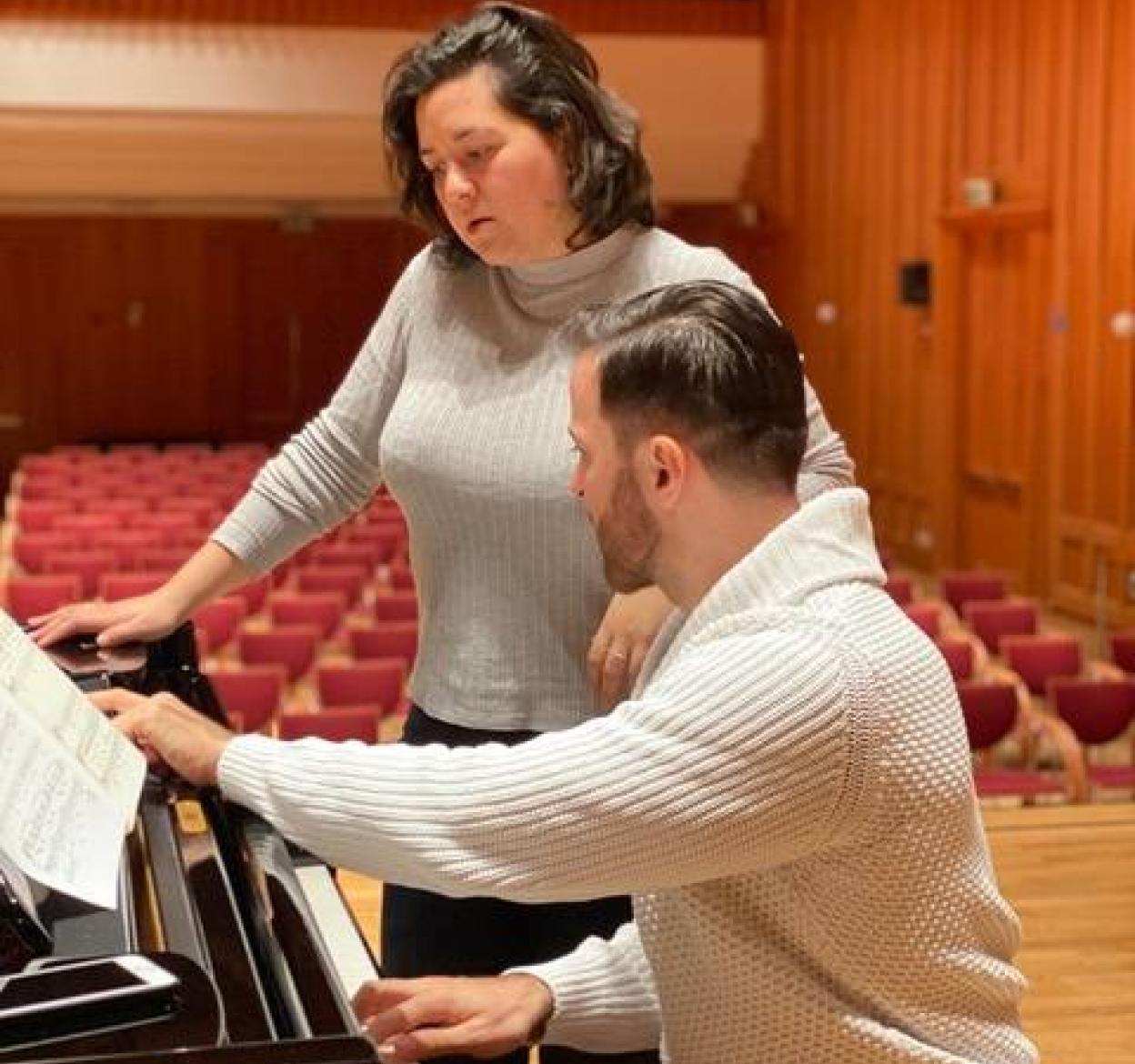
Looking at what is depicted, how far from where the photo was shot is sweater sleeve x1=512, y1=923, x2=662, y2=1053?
1.73m

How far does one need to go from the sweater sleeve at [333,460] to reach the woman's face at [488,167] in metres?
0.22

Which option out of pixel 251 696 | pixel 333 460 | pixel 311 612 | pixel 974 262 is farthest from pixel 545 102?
pixel 974 262

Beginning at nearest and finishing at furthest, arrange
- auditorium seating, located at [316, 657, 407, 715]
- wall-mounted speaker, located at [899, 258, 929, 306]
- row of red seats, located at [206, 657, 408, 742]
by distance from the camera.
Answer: row of red seats, located at [206, 657, 408, 742] < auditorium seating, located at [316, 657, 407, 715] < wall-mounted speaker, located at [899, 258, 929, 306]

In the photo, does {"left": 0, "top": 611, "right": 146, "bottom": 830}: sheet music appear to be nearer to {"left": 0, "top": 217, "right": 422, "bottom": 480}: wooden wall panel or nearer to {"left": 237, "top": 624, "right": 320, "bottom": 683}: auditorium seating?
{"left": 237, "top": 624, "right": 320, "bottom": 683}: auditorium seating

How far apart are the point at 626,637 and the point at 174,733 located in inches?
19.9

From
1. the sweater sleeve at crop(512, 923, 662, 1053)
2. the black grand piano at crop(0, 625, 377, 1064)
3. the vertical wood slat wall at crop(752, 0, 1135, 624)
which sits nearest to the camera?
the black grand piano at crop(0, 625, 377, 1064)

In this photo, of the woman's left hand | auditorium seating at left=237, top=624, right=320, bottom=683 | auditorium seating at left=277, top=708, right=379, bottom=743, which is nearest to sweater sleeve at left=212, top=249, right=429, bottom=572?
the woman's left hand

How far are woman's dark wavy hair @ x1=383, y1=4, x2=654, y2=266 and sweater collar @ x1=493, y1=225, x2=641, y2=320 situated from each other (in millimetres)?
31

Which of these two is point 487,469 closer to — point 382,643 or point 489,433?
point 489,433

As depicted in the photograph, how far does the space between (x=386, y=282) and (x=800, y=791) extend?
18.8 meters

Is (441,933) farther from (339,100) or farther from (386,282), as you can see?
(386,282)

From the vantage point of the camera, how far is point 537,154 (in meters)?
2.08

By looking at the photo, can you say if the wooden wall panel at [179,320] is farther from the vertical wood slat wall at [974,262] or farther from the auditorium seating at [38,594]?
the auditorium seating at [38,594]

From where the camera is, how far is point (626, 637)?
2.00 meters
